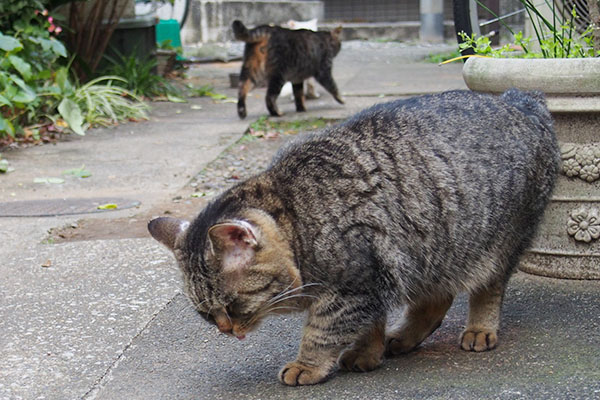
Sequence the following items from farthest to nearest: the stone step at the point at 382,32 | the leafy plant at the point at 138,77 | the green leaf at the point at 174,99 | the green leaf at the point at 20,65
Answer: the stone step at the point at 382,32 → the green leaf at the point at 174,99 → the leafy plant at the point at 138,77 → the green leaf at the point at 20,65

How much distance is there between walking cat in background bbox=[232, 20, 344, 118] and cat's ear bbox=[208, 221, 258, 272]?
5.85 meters

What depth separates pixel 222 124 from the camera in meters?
8.29

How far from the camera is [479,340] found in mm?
3215

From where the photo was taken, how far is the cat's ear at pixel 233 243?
8.80 feet

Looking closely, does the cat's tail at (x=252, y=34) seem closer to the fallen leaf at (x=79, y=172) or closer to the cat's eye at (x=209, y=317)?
the fallen leaf at (x=79, y=172)

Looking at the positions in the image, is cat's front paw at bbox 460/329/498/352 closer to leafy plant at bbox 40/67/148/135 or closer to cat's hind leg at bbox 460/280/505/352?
cat's hind leg at bbox 460/280/505/352

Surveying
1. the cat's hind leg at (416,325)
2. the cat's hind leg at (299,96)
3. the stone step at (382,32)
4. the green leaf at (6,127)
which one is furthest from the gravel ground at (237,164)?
the stone step at (382,32)

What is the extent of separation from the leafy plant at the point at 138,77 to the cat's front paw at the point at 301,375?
685cm

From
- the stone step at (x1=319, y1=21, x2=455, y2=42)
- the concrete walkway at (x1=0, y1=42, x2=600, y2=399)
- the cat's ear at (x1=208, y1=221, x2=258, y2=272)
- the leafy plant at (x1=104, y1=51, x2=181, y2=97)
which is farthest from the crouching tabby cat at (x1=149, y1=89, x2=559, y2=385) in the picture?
the stone step at (x1=319, y1=21, x2=455, y2=42)

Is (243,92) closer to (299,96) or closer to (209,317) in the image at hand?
(299,96)

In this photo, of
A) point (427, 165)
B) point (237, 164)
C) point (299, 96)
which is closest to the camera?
point (427, 165)

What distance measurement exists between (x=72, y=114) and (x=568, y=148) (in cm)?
531

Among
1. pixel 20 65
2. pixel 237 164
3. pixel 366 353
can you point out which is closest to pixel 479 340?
pixel 366 353

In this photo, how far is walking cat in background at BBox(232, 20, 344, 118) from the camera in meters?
8.58
